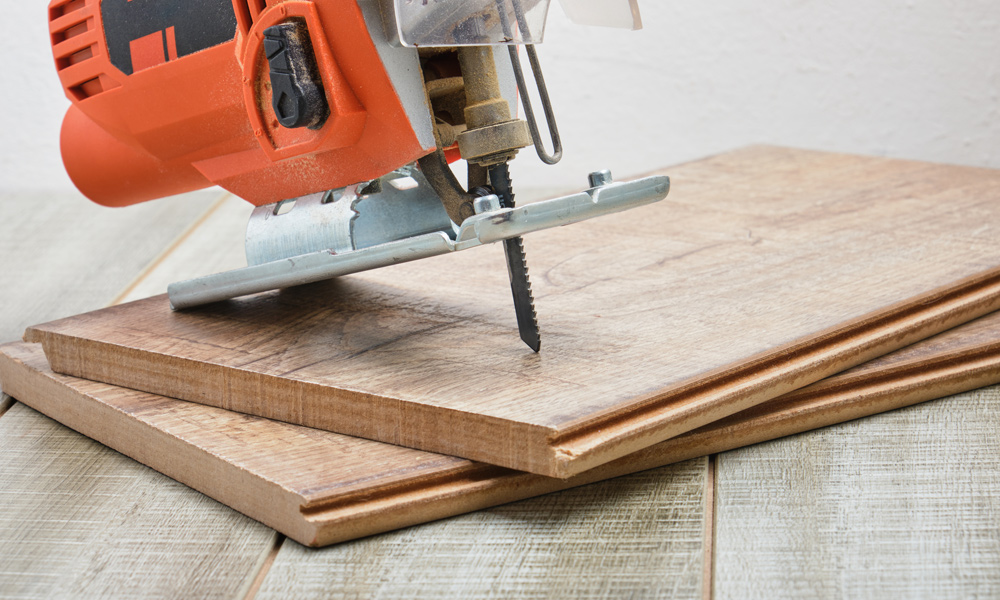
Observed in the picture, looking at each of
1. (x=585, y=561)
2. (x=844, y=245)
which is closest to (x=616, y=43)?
(x=844, y=245)

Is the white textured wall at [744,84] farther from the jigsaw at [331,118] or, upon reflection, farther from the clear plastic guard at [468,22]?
the clear plastic guard at [468,22]

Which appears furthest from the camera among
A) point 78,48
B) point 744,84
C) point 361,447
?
point 744,84

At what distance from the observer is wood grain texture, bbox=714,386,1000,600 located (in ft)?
2.43

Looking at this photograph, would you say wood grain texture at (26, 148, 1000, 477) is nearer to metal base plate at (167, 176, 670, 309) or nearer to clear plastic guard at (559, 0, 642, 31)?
metal base plate at (167, 176, 670, 309)

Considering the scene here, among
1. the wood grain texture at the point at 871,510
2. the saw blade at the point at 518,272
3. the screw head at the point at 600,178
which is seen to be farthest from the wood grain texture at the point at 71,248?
the wood grain texture at the point at 871,510

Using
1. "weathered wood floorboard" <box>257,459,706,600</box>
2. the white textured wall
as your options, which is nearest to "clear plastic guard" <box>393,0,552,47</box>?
"weathered wood floorboard" <box>257,459,706,600</box>

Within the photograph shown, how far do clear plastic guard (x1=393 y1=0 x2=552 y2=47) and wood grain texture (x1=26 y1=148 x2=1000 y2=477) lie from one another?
0.31m

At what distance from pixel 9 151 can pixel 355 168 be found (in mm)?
2388

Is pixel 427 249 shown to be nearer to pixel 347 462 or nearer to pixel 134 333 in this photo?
pixel 347 462

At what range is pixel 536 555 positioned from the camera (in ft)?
2.58

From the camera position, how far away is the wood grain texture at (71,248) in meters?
1.57

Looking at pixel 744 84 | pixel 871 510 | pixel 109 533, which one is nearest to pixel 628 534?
pixel 871 510

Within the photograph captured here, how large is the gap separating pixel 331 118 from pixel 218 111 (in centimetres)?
21

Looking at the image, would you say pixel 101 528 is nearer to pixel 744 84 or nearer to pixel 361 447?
pixel 361 447
